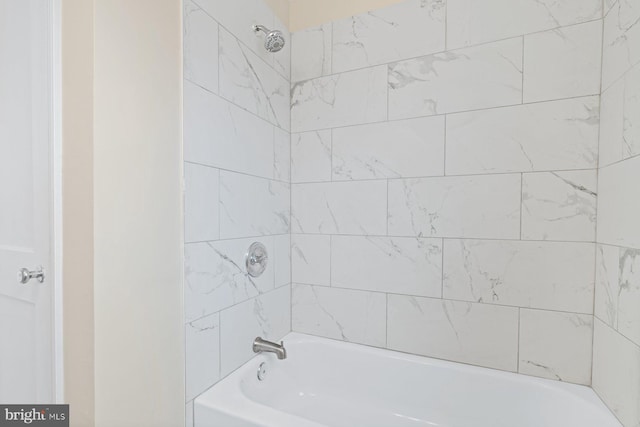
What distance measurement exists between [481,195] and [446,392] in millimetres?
953

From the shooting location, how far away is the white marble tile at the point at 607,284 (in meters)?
1.12

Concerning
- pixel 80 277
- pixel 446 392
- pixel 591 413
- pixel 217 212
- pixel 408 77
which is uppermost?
→ pixel 408 77

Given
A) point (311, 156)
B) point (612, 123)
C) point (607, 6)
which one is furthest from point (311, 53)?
point (612, 123)

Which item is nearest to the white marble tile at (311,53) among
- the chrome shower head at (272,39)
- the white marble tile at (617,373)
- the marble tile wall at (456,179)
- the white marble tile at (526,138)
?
the marble tile wall at (456,179)

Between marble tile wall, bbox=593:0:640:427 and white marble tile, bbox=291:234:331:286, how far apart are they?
3.97 ft

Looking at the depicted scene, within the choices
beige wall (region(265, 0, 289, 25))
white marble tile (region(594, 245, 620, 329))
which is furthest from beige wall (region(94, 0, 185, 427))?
white marble tile (region(594, 245, 620, 329))

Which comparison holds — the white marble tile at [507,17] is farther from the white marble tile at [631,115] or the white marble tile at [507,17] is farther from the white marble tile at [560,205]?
the white marble tile at [560,205]

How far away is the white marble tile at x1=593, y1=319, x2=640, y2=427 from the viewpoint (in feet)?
3.25

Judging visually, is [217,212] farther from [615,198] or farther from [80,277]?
[615,198]

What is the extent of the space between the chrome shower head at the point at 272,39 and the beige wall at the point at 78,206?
0.78 m

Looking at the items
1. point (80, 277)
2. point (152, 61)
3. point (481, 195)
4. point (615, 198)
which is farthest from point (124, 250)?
point (615, 198)

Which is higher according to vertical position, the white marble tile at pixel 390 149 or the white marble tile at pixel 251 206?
the white marble tile at pixel 390 149

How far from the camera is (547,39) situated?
1344 millimetres

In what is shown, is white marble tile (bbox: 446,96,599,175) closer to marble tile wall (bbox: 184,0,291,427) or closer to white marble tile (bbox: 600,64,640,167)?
white marble tile (bbox: 600,64,640,167)
